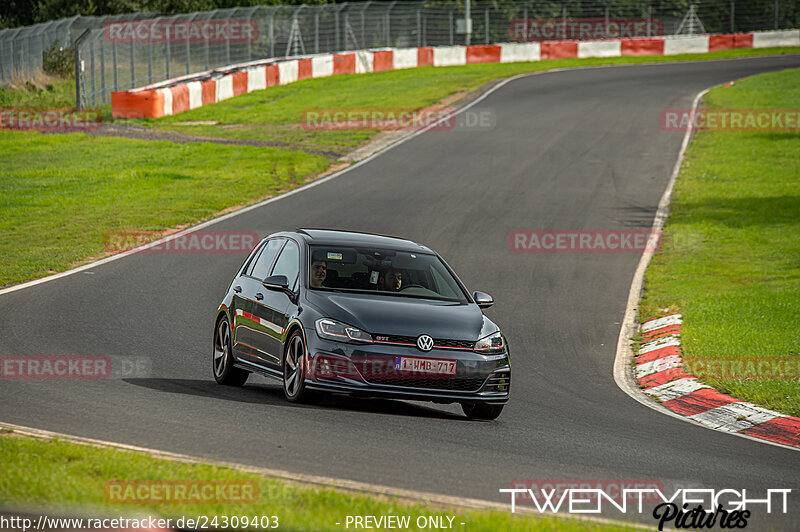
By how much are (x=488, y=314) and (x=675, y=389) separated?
4.18 meters

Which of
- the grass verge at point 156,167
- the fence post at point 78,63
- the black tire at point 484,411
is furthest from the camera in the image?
the fence post at point 78,63

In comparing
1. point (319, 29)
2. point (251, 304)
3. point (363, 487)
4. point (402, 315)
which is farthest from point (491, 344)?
point (319, 29)

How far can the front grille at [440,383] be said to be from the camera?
945cm

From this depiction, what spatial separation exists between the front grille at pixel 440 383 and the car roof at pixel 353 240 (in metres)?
1.94

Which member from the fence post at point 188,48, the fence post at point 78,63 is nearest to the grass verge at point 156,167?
the fence post at point 78,63

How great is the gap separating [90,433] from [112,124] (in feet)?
101

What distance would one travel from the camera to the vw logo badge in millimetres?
9484

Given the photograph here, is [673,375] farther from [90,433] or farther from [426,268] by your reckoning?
[90,433]

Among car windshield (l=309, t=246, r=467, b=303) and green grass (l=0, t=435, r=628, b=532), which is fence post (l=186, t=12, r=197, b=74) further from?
green grass (l=0, t=435, r=628, b=532)

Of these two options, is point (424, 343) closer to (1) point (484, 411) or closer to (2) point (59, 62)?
(1) point (484, 411)

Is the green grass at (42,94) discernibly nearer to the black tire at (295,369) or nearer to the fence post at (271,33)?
the fence post at (271,33)

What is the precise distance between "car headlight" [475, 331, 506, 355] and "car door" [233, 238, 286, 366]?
2.15m

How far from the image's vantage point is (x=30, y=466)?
6.59m

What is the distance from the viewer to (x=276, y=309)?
34.6ft
